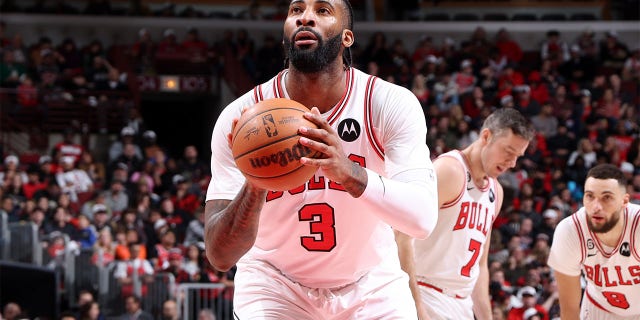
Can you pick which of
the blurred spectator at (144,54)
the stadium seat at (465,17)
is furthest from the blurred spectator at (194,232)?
the stadium seat at (465,17)

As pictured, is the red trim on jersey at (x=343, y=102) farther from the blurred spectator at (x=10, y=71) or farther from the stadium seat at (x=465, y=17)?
the stadium seat at (x=465, y=17)

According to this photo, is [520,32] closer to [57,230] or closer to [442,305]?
[57,230]

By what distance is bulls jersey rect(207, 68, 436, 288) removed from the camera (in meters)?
4.06

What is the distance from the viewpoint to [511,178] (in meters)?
16.4

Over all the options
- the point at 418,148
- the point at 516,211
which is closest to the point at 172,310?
the point at 516,211

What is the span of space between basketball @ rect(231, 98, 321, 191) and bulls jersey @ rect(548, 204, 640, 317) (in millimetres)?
3420

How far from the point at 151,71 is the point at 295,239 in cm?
1687

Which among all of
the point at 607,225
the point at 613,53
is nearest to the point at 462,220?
the point at 607,225

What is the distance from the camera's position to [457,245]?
20.2ft

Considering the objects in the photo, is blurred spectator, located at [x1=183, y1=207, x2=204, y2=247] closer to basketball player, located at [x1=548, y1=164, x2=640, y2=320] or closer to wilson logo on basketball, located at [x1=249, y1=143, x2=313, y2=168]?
basketball player, located at [x1=548, y1=164, x2=640, y2=320]

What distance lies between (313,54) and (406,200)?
755mm

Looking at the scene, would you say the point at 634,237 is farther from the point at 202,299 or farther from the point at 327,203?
the point at 202,299

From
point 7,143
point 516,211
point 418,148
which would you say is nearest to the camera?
point 418,148

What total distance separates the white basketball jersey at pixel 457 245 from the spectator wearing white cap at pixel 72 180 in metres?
9.64
